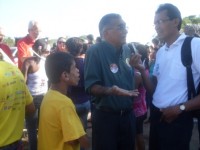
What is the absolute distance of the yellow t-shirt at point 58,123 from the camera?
2297mm

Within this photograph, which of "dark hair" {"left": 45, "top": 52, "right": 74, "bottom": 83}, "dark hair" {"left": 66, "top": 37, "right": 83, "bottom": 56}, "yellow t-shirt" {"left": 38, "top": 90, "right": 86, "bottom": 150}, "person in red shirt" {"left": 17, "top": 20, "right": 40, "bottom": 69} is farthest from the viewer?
"person in red shirt" {"left": 17, "top": 20, "right": 40, "bottom": 69}

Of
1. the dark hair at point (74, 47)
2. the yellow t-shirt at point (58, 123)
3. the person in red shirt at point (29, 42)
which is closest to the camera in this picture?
the yellow t-shirt at point (58, 123)

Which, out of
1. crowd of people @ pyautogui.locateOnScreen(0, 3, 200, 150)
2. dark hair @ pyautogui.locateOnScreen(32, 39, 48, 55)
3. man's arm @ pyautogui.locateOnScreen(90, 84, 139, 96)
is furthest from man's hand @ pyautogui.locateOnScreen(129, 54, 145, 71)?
dark hair @ pyautogui.locateOnScreen(32, 39, 48, 55)

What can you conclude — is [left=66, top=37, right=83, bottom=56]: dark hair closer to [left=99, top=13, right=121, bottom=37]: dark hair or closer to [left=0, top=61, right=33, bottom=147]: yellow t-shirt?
[left=99, top=13, right=121, bottom=37]: dark hair

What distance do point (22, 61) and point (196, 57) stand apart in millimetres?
3054

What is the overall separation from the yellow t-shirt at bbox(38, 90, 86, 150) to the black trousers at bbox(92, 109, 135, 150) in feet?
2.11

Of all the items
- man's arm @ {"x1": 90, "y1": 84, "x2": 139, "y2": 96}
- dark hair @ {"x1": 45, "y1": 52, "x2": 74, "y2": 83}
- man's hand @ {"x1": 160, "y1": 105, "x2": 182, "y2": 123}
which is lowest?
man's hand @ {"x1": 160, "y1": 105, "x2": 182, "y2": 123}

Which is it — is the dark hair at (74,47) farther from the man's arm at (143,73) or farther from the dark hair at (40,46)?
the man's arm at (143,73)

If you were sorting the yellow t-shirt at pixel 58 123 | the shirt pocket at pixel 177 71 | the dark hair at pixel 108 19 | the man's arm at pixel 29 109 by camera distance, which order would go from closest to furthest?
the yellow t-shirt at pixel 58 123
the shirt pocket at pixel 177 71
the man's arm at pixel 29 109
the dark hair at pixel 108 19

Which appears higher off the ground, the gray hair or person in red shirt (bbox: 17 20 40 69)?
the gray hair

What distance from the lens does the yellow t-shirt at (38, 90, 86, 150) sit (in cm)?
230

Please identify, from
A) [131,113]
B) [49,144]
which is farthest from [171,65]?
[49,144]

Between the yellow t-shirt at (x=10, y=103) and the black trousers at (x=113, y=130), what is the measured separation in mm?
870

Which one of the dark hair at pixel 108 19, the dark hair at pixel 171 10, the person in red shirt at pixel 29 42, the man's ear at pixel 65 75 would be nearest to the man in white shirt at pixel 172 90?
the dark hair at pixel 171 10
